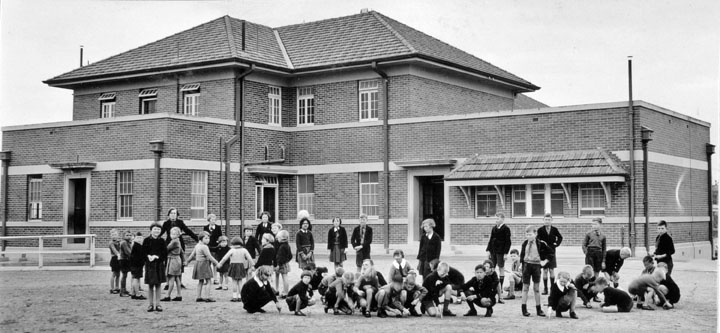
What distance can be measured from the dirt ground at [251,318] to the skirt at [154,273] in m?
0.53

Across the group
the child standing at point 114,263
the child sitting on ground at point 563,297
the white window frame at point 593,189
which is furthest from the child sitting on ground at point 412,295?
the white window frame at point 593,189

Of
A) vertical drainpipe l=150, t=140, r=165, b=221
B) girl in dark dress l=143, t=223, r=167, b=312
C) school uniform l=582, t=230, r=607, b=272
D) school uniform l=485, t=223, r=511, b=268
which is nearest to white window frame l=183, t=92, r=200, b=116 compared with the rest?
vertical drainpipe l=150, t=140, r=165, b=221

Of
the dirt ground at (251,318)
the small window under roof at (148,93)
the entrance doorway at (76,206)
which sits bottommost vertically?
the dirt ground at (251,318)

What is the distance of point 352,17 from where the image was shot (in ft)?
108

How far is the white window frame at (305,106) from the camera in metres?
30.9

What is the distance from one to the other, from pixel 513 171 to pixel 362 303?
1212 cm

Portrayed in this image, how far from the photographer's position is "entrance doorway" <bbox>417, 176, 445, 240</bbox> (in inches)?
1134

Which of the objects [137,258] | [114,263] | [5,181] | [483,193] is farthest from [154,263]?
[5,181]

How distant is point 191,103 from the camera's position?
99.9 feet

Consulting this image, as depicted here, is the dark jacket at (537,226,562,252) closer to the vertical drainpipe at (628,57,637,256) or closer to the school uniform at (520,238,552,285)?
the school uniform at (520,238,552,285)

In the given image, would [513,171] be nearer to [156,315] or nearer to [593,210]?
[593,210]

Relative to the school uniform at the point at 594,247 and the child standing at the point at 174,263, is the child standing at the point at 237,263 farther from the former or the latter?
the school uniform at the point at 594,247

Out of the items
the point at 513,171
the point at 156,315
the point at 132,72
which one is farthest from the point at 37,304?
the point at 132,72

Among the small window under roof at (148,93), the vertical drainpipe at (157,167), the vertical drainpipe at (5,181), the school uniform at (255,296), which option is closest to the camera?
the school uniform at (255,296)
